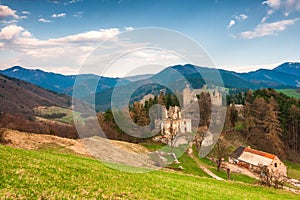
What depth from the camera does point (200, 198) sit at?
2102 cm

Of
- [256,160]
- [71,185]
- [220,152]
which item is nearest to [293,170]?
[256,160]

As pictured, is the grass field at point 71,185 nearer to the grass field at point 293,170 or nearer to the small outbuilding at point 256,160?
the small outbuilding at point 256,160

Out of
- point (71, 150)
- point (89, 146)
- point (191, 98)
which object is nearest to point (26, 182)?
point (71, 150)

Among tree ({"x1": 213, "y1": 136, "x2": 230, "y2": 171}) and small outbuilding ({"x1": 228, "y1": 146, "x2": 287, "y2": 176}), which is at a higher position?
tree ({"x1": 213, "y1": 136, "x2": 230, "y2": 171})

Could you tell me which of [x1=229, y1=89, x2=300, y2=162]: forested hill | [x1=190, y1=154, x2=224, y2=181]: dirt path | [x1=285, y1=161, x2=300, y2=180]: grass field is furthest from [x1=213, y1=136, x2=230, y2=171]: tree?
[x1=229, y1=89, x2=300, y2=162]: forested hill

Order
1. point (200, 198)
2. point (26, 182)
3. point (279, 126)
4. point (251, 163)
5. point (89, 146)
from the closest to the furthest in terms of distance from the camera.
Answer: point (26, 182) < point (200, 198) < point (89, 146) < point (251, 163) < point (279, 126)

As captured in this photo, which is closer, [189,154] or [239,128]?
[189,154]

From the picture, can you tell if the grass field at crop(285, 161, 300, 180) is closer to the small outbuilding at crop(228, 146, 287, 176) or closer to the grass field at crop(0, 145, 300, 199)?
the small outbuilding at crop(228, 146, 287, 176)

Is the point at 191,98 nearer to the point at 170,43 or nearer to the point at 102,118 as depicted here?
the point at 102,118

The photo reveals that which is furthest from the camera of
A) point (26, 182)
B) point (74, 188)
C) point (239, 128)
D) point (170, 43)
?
point (239, 128)

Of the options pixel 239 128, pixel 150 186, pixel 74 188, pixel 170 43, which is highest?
pixel 170 43

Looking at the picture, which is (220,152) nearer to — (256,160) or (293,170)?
(256,160)

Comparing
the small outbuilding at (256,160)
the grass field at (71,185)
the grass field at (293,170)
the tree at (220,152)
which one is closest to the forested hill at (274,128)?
the grass field at (293,170)

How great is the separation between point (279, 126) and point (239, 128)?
17.0 m
